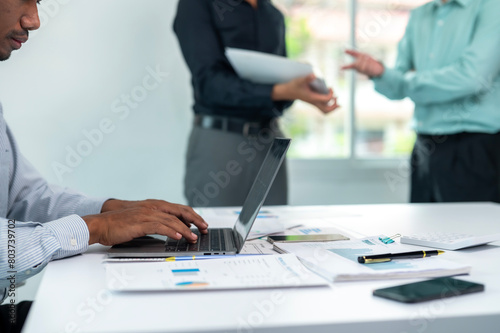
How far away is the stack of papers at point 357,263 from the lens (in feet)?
3.00

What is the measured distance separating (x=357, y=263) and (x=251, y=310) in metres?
0.30

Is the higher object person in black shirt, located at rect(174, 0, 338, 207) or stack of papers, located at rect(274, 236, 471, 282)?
person in black shirt, located at rect(174, 0, 338, 207)

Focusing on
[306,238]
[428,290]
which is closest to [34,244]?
[306,238]

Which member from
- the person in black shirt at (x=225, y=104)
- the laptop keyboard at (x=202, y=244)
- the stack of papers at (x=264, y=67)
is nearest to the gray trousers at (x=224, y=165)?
the person in black shirt at (x=225, y=104)

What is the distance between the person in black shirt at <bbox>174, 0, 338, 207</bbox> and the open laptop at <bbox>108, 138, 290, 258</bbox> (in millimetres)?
Answer: 883

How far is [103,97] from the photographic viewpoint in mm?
3029

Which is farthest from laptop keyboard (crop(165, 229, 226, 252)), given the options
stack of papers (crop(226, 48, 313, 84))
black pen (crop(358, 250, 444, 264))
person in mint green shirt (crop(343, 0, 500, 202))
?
person in mint green shirt (crop(343, 0, 500, 202))

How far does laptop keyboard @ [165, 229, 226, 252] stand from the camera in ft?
3.58

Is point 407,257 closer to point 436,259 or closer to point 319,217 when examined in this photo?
point 436,259

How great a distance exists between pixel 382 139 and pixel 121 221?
286 cm

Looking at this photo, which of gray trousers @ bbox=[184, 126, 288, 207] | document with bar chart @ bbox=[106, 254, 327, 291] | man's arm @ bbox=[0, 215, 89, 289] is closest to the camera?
document with bar chart @ bbox=[106, 254, 327, 291]

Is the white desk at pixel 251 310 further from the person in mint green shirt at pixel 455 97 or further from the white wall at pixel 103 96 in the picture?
the white wall at pixel 103 96

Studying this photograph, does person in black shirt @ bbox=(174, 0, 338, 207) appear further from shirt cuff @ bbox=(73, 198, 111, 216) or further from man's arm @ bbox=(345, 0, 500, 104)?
shirt cuff @ bbox=(73, 198, 111, 216)

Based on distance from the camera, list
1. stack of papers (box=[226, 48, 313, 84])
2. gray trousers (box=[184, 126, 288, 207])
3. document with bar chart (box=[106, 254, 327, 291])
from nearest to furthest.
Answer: document with bar chart (box=[106, 254, 327, 291]) < stack of papers (box=[226, 48, 313, 84]) < gray trousers (box=[184, 126, 288, 207])
